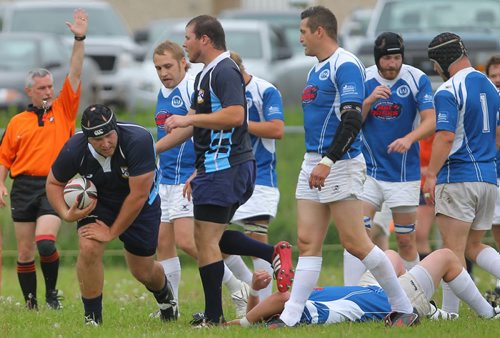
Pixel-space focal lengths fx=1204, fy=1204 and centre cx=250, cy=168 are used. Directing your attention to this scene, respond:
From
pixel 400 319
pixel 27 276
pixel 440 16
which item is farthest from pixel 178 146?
pixel 440 16

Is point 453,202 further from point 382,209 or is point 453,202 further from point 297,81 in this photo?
point 297,81

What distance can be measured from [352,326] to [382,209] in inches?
117

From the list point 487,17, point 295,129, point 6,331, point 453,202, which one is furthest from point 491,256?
point 487,17

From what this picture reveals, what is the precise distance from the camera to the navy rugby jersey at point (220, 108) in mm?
8641

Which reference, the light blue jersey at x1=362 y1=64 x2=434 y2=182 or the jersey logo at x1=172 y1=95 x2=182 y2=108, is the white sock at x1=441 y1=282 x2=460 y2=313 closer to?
the light blue jersey at x1=362 y1=64 x2=434 y2=182

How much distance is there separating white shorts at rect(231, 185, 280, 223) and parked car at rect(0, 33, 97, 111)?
10.7 meters

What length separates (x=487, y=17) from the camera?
62.4 ft

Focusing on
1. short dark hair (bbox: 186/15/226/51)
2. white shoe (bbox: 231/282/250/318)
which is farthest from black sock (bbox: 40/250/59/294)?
short dark hair (bbox: 186/15/226/51)

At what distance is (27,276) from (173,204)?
1.71 m

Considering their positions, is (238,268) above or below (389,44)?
below

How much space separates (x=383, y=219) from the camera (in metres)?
11.5

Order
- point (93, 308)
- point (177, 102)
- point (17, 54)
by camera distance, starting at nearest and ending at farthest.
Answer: point (93, 308) → point (177, 102) → point (17, 54)

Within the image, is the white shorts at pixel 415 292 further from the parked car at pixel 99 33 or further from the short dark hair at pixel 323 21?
the parked car at pixel 99 33

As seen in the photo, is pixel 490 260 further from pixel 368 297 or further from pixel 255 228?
pixel 255 228
